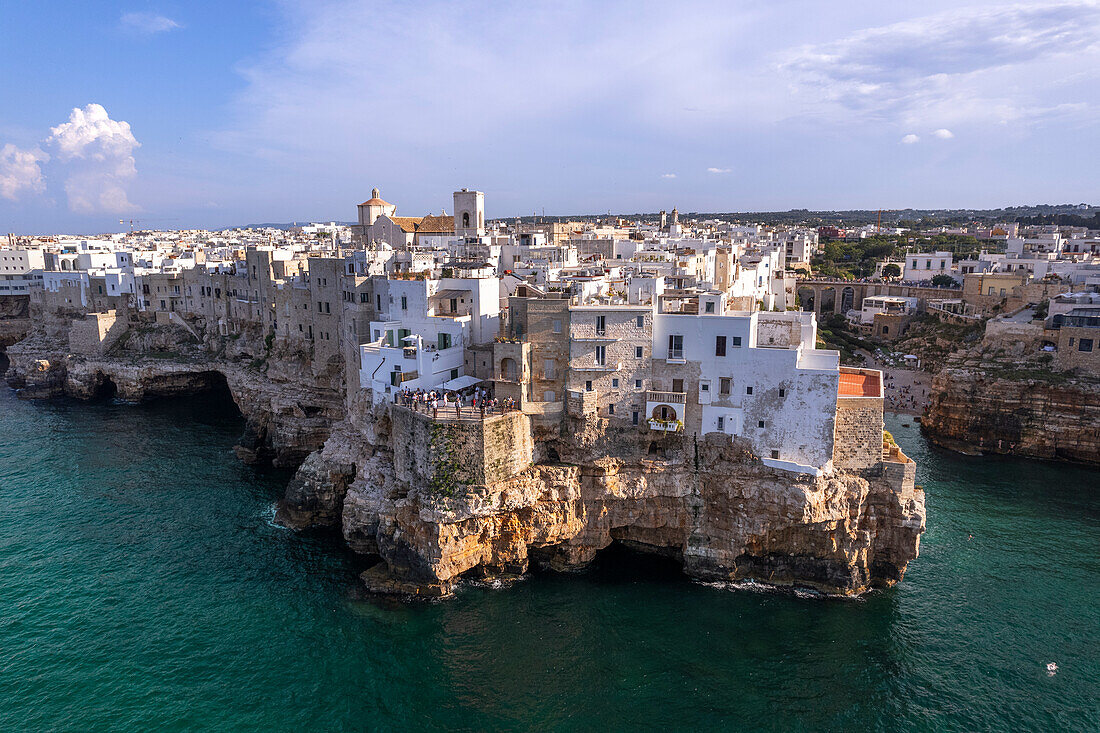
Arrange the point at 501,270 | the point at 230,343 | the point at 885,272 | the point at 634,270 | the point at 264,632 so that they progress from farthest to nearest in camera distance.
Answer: the point at 885,272, the point at 230,343, the point at 501,270, the point at 634,270, the point at 264,632

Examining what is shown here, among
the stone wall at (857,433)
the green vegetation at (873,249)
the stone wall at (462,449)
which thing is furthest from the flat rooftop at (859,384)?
the green vegetation at (873,249)

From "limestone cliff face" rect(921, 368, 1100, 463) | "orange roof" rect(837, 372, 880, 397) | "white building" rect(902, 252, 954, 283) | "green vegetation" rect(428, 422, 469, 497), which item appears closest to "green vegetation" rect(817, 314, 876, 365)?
"white building" rect(902, 252, 954, 283)

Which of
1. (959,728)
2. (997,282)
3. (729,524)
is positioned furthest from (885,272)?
(959,728)

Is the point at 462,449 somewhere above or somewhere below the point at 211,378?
above

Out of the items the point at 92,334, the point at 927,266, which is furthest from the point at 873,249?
the point at 92,334

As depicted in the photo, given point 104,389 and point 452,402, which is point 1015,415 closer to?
point 452,402

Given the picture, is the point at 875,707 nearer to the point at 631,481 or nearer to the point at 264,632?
the point at 631,481

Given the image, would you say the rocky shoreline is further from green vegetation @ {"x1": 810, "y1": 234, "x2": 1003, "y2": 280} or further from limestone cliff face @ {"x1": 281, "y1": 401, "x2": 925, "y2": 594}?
green vegetation @ {"x1": 810, "y1": 234, "x2": 1003, "y2": 280}
